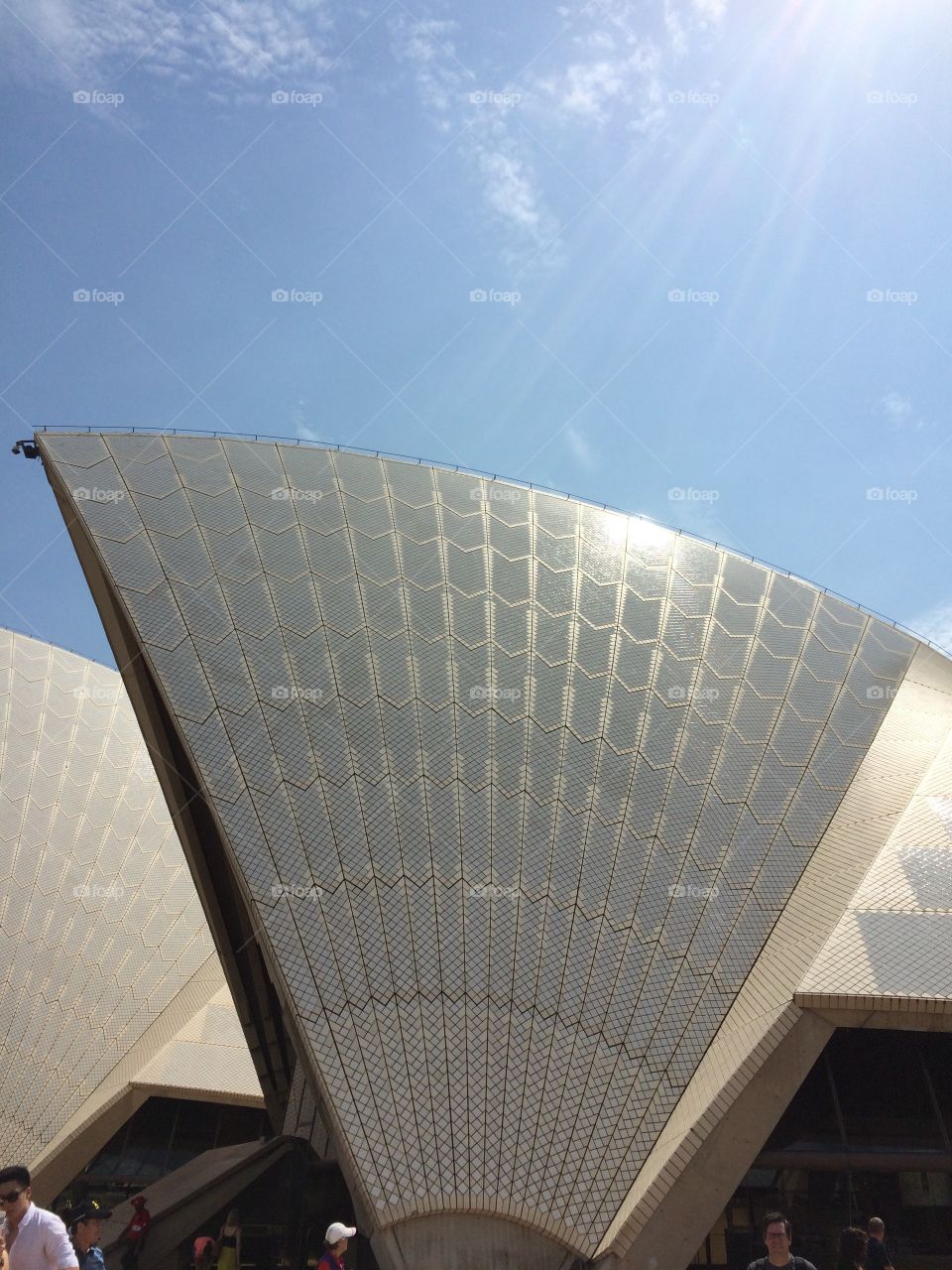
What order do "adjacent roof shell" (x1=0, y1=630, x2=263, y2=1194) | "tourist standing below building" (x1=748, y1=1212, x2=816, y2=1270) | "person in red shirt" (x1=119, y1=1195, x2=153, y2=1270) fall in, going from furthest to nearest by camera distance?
"adjacent roof shell" (x1=0, y1=630, x2=263, y2=1194) → "person in red shirt" (x1=119, y1=1195, x2=153, y2=1270) → "tourist standing below building" (x1=748, y1=1212, x2=816, y2=1270)

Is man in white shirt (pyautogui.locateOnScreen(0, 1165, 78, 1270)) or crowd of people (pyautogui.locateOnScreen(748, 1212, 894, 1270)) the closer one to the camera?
man in white shirt (pyautogui.locateOnScreen(0, 1165, 78, 1270))

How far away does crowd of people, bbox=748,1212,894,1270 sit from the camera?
5.54 meters

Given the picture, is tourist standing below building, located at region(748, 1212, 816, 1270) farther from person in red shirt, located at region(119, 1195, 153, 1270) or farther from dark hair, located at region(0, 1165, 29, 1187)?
person in red shirt, located at region(119, 1195, 153, 1270)

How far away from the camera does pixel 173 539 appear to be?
1591cm

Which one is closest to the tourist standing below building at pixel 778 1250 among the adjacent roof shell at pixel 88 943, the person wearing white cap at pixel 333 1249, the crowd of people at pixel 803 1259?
the crowd of people at pixel 803 1259

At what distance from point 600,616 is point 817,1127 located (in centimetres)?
838

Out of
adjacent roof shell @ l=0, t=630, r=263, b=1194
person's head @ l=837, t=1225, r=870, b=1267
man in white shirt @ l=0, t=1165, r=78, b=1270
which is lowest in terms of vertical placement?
man in white shirt @ l=0, t=1165, r=78, b=1270

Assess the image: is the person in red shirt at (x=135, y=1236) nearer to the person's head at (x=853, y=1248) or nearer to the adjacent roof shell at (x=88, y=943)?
the adjacent roof shell at (x=88, y=943)

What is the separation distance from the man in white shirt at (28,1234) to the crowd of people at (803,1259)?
3.55 metres

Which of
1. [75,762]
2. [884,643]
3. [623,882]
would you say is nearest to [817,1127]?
[623,882]

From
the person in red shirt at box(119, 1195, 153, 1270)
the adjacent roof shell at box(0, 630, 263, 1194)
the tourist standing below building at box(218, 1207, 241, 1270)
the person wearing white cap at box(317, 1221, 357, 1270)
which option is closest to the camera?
the person wearing white cap at box(317, 1221, 357, 1270)

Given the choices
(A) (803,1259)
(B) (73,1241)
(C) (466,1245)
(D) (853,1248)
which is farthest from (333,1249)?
(D) (853,1248)

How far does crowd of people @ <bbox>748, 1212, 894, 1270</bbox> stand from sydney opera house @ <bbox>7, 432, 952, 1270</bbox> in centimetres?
229

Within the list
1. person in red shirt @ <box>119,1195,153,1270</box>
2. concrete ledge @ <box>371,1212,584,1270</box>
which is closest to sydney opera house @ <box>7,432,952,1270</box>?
concrete ledge @ <box>371,1212,584,1270</box>
